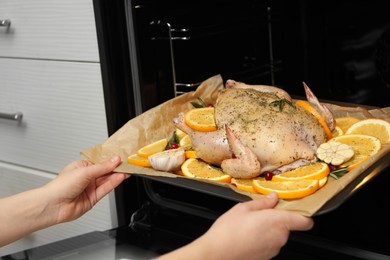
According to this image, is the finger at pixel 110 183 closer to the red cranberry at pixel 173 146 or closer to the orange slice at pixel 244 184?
the red cranberry at pixel 173 146

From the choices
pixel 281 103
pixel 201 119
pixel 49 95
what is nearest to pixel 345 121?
pixel 281 103

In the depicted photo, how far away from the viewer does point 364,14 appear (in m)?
1.38

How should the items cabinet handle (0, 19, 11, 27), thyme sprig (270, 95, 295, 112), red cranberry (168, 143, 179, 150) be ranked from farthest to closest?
cabinet handle (0, 19, 11, 27)
red cranberry (168, 143, 179, 150)
thyme sprig (270, 95, 295, 112)

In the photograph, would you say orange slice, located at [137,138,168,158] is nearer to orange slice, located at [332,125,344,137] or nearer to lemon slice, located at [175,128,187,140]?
lemon slice, located at [175,128,187,140]

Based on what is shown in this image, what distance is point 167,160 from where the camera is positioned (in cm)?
122

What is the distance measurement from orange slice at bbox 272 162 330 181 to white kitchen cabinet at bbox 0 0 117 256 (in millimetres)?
505

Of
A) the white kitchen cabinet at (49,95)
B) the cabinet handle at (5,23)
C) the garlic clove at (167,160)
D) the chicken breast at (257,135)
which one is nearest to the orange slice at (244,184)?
the chicken breast at (257,135)

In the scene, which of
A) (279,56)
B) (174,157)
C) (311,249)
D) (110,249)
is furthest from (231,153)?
(279,56)

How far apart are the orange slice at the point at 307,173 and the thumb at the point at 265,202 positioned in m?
0.10

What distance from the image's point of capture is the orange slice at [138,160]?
127cm

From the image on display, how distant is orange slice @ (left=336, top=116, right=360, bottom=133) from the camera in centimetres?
133

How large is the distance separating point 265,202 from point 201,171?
226 mm

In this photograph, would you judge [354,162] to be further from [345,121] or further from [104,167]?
[104,167]

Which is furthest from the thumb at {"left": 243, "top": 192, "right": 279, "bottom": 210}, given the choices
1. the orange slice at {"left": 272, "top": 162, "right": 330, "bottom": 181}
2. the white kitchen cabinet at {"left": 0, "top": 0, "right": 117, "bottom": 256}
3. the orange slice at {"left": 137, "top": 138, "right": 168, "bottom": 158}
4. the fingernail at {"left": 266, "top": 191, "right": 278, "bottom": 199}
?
the white kitchen cabinet at {"left": 0, "top": 0, "right": 117, "bottom": 256}
